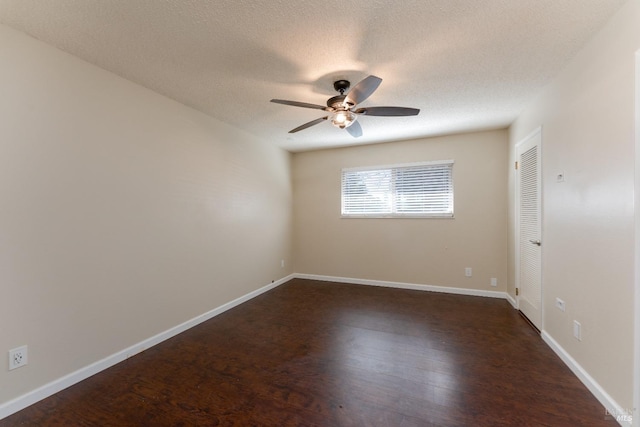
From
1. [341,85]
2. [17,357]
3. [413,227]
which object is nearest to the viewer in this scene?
[17,357]

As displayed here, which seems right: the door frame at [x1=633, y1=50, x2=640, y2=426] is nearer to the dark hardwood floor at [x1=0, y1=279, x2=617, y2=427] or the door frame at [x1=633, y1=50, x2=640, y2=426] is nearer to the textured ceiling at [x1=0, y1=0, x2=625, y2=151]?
the dark hardwood floor at [x1=0, y1=279, x2=617, y2=427]

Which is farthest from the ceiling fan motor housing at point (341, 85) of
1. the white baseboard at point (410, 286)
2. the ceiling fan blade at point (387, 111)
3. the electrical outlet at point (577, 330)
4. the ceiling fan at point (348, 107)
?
the white baseboard at point (410, 286)

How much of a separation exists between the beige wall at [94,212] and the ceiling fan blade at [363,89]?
1957 millimetres

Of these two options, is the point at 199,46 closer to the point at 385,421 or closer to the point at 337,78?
the point at 337,78

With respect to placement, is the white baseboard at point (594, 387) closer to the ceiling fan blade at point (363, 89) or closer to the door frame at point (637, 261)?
the door frame at point (637, 261)

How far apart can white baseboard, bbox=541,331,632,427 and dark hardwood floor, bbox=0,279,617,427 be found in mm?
48

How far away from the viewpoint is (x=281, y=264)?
191 inches

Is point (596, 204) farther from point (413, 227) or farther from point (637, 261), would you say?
point (413, 227)

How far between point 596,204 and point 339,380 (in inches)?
87.3

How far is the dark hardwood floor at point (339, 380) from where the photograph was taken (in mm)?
1683

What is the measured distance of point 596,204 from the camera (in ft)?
6.02

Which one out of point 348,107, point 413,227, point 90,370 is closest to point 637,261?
point 348,107

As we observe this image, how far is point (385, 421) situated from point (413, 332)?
1.35 metres

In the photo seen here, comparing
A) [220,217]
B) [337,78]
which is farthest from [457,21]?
[220,217]
